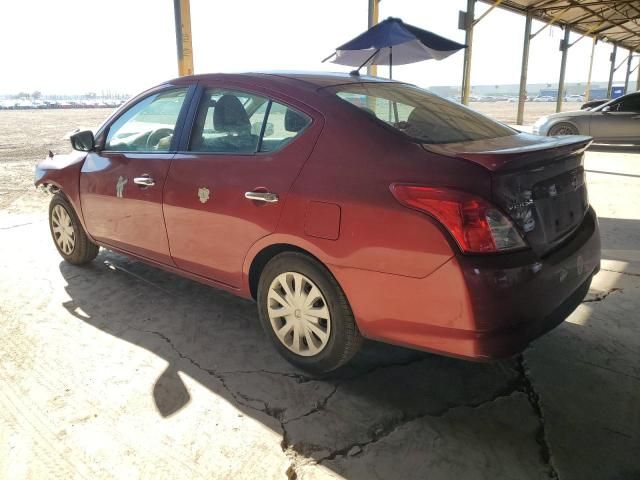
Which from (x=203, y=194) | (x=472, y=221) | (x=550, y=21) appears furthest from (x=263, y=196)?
Result: (x=550, y=21)

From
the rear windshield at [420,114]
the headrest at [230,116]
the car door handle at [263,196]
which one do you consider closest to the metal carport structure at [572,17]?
the rear windshield at [420,114]

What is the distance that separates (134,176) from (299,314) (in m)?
1.55

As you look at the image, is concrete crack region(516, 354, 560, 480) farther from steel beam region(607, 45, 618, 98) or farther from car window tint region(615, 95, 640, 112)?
steel beam region(607, 45, 618, 98)

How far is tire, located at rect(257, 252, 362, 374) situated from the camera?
229 centimetres

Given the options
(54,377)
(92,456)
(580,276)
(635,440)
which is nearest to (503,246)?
(580,276)

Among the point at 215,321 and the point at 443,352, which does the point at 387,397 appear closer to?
the point at 443,352

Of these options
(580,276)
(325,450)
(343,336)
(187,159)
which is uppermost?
(187,159)

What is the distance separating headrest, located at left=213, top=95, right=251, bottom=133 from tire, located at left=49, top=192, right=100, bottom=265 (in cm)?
180

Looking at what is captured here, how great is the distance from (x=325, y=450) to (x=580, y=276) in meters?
1.44

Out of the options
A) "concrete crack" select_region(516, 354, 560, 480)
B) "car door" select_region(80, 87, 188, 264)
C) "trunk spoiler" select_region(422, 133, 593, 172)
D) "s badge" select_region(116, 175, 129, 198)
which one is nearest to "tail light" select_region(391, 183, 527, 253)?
"trunk spoiler" select_region(422, 133, 593, 172)

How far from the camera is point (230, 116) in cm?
284

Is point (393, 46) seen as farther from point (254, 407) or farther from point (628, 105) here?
point (254, 407)

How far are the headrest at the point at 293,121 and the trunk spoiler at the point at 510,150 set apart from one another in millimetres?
647

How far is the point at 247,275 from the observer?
2.67 meters
